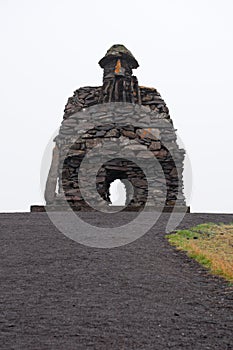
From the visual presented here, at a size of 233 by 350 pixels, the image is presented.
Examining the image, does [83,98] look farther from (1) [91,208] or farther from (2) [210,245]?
(2) [210,245]

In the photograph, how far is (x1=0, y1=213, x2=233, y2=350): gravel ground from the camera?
160 inches

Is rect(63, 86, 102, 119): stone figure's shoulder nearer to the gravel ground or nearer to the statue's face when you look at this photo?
the statue's face

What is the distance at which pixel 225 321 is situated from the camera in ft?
15.3

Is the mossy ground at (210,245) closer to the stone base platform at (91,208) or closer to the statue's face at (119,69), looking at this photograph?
the stone base platform at (91,208)

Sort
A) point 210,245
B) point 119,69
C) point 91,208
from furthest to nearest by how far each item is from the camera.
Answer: point 119,69 → point 91,208 → point 210,245

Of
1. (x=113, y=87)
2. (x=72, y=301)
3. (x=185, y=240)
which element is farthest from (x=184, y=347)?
(x=113, y=87)

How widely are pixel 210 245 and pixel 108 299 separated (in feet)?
13.3

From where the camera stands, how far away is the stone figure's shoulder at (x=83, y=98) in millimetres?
17234

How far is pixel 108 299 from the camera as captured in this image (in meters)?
5.25

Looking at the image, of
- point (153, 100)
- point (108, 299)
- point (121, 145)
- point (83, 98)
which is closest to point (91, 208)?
point (121, 145)

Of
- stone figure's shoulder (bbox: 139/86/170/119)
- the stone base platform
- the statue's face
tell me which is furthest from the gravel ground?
the statue's face

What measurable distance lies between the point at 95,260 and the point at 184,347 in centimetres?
345

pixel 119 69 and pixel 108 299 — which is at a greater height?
pixel 119 69

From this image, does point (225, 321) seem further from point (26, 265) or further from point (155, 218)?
point (155, 218)
